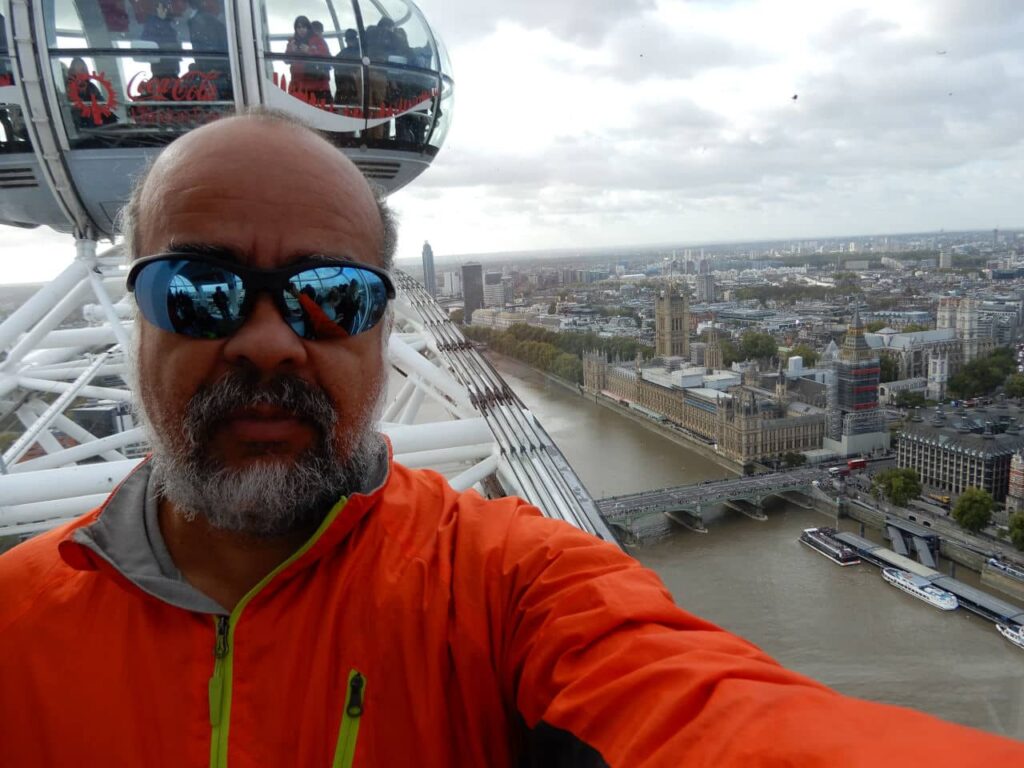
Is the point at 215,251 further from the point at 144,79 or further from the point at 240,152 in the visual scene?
the point at 144,79

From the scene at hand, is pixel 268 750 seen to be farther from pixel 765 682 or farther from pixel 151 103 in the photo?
pixel 151 103

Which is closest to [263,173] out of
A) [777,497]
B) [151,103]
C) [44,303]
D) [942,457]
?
[151,103]

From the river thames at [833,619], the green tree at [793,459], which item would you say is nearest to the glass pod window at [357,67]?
the river thames at [833,619]

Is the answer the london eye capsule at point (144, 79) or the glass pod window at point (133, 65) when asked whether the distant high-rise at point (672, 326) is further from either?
the glass pod window at point (133, 65)

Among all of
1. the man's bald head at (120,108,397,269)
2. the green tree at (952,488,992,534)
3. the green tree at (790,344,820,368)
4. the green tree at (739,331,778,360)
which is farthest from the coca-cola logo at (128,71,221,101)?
the green tree at (739,331,778,360)

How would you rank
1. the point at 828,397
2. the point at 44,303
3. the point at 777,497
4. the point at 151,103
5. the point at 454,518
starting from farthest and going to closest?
1. the point at 828,397
2. the point at 777,497
3. the point at 44,303
4. the point at 151,103
5. the point at 454,518

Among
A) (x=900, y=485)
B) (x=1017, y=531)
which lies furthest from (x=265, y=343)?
(x=900, y=485)
